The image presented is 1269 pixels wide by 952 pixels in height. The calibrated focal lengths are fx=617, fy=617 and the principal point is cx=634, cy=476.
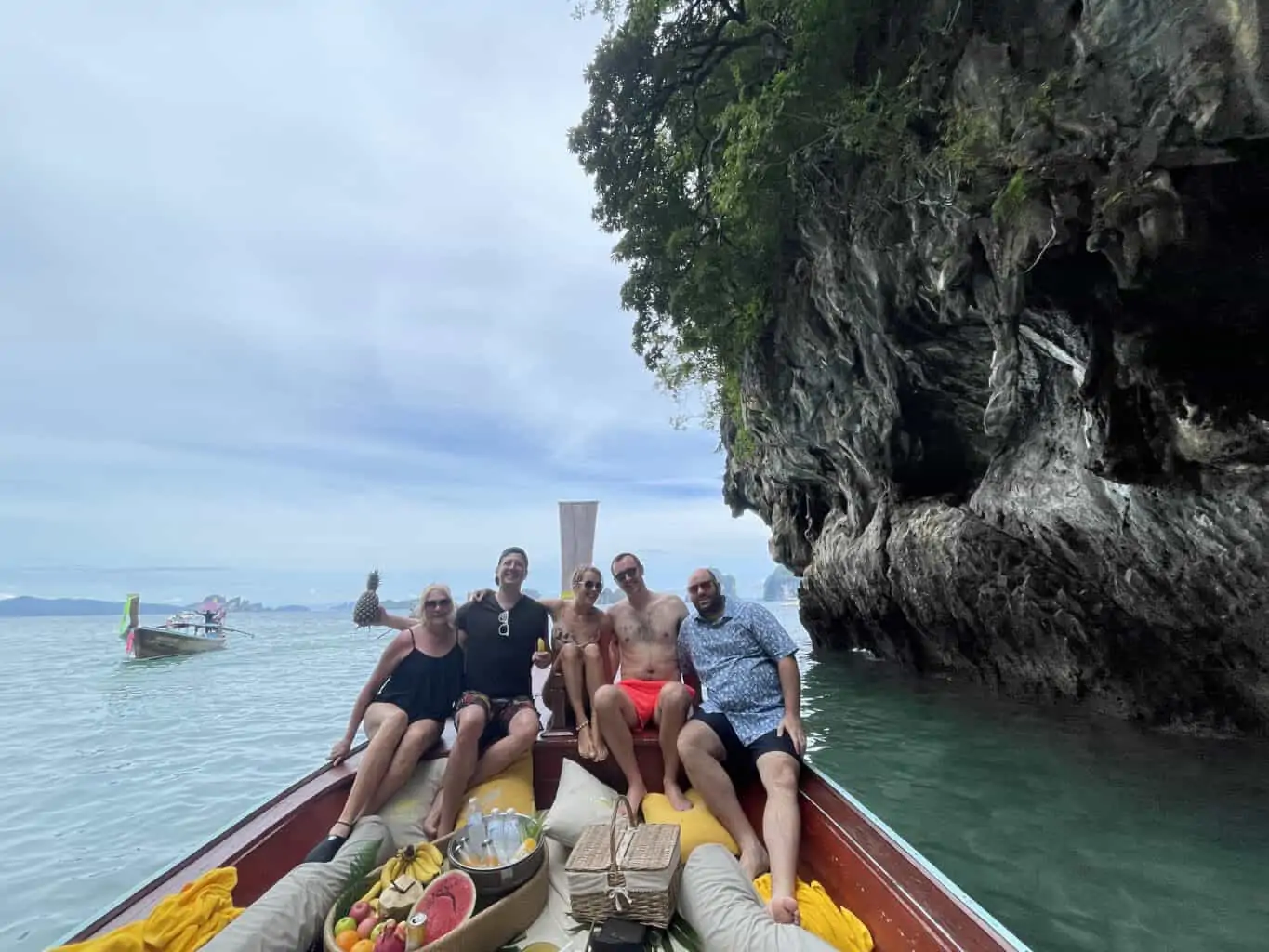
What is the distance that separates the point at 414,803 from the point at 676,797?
1.43 metres

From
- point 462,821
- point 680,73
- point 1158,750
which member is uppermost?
point 680,73

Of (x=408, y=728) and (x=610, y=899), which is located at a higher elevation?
(x=408, y=728)

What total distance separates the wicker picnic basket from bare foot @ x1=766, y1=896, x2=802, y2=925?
0.39 m

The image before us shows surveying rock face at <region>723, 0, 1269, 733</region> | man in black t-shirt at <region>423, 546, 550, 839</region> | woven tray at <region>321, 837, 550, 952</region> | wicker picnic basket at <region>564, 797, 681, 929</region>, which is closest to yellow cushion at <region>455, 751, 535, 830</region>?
man in black t-shirt at <region>423, 546, 550, 839</region>

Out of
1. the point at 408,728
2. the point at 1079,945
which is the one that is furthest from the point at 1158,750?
the point at 408,728

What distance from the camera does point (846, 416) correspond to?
35.6ft

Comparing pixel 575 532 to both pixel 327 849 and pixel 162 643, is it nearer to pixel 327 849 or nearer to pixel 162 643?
pixel 327 849

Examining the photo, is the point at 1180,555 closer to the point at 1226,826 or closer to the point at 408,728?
the point at 1226,826

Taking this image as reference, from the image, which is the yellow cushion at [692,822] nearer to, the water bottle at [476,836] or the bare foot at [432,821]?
the water bottle at [476,836]

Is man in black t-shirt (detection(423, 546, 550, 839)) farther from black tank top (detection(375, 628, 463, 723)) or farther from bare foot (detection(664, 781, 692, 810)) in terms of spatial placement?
bare foot (detection(664, 781, 692, 810))

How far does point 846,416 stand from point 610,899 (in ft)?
31.7

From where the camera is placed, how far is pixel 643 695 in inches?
150

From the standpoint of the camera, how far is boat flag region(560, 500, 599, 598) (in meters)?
9.26

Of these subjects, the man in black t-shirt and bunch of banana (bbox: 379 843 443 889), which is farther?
the man in black t-shirt
